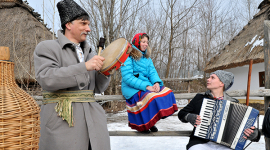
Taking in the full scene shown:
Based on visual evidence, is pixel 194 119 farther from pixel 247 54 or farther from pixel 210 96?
pixel 247 54

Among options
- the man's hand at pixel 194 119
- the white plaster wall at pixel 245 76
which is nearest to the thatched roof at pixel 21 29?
the man's hand at pixel 194 119

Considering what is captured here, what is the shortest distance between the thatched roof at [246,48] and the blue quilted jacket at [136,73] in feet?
18.5

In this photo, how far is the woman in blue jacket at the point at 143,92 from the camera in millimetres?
2574

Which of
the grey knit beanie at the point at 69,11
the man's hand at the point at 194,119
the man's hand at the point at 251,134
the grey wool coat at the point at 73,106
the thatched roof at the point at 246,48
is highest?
the thatched roof at the point at 246,48

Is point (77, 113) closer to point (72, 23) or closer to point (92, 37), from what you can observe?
point (72, 23)

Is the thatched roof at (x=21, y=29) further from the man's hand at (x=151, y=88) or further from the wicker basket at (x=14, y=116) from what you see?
the wicker basket at (x=14, y=116)

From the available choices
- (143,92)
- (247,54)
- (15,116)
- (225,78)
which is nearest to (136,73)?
(143,92)

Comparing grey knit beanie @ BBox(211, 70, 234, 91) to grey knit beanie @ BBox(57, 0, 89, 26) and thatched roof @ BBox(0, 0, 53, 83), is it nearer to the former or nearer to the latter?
grey knit beanie @ BBox(57, 0, 89, 26)

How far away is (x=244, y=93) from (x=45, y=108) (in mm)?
2547

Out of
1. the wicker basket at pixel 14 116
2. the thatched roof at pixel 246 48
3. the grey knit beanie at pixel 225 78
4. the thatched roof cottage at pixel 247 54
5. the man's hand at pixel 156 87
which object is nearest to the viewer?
the wicker basket at pixel 14 116

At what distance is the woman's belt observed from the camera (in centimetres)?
140

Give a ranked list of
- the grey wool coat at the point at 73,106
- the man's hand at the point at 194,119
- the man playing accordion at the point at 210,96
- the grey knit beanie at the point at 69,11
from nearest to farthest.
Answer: the grey wool coat at the point at 73,106 < the grey knit beanie at the point at 69,11 < the man's hand at the point at 194,119 < the man playing accordion at the point at 210,96

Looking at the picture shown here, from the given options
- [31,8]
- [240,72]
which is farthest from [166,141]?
[31,8]

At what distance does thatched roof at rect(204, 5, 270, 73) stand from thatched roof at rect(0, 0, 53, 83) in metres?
7.51
